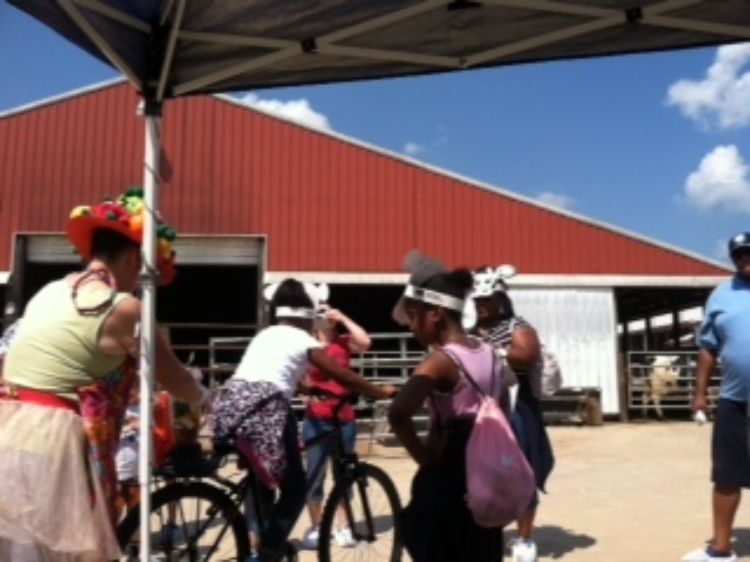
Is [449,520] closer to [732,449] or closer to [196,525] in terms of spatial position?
[196,525]

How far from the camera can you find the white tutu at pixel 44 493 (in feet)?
8.80

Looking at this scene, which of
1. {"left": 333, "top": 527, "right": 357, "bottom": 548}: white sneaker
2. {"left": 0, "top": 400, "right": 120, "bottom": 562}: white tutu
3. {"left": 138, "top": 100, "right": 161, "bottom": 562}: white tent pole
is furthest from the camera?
{"left": 333, "top": 527, "right": 357, "bottom": 548}: white sneaker

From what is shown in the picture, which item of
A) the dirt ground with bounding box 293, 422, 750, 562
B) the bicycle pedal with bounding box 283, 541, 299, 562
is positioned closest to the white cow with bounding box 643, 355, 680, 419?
the dirt ground with bounding box 293, 422, 750, 562

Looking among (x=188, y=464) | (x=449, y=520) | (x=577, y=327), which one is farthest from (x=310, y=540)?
(x=577, y=327)

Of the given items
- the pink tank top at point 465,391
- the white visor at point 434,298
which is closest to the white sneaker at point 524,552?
the pink tank top at point 465,391

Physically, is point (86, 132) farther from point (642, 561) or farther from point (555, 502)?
point (642, 561)

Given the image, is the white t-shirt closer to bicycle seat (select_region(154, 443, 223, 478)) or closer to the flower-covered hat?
bicycle seat (select_region(154, 443, 223, 478))

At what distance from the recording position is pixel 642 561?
5.71 meters

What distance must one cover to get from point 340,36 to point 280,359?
1.58 meters

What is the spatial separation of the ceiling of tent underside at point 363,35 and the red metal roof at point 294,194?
15.7m

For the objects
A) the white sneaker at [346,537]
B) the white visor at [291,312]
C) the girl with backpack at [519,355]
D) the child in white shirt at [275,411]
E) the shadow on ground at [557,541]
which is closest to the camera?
the child in white shirt at [275,411]

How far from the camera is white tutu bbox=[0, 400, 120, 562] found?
8.80 ft

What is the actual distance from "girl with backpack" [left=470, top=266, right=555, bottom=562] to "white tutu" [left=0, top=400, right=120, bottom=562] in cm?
287

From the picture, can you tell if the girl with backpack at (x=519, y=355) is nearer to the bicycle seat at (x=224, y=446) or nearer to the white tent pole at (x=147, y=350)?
the bicycle seat at (x=224, y=446)
